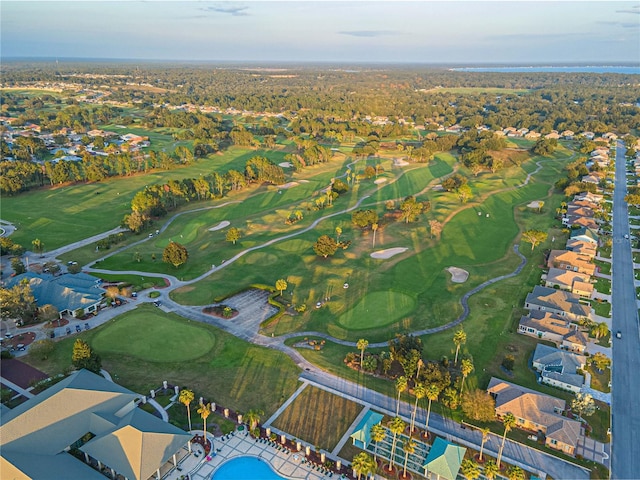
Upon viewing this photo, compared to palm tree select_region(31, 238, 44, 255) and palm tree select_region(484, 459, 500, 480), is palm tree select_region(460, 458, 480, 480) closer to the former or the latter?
palm tree select_region(484, 459, 500, 480)

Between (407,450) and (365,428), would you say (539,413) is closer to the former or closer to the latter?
(407,450)

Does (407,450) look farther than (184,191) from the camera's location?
No

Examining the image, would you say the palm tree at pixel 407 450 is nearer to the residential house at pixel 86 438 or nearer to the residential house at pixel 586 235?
the residential house at pixel 86 438

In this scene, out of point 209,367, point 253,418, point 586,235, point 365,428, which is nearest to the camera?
point 365,428

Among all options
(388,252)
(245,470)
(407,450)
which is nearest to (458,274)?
(388,252)

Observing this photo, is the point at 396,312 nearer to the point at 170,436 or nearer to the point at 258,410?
the point at 258,410
